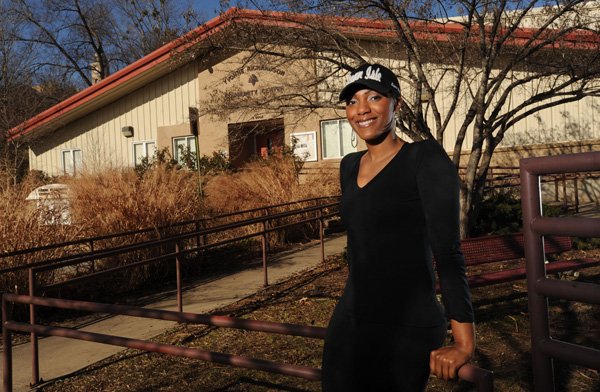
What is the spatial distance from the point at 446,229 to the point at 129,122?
21338 millimetres

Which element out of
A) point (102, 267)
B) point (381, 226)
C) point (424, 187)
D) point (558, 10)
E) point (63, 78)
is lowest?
point (102, 267)

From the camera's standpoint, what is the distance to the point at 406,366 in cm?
194

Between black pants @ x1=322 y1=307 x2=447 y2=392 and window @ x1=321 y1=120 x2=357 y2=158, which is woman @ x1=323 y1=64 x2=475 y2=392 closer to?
black pants @ x1=322 y1=307 x2=447 y2=392

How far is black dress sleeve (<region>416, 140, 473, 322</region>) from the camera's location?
1.85 metres

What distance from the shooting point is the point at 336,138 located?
18.7m

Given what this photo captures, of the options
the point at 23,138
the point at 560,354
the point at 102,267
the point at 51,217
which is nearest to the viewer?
the point at 560,354

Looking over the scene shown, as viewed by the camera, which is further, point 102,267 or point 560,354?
point 102,267

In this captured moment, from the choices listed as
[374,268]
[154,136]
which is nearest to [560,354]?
[374,268]

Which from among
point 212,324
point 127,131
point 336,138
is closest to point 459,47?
point 212,324

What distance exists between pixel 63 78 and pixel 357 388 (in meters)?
41.1

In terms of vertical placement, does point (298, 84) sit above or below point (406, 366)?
above

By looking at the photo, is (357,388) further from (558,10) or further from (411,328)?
(558,10)

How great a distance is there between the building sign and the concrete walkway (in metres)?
8.33

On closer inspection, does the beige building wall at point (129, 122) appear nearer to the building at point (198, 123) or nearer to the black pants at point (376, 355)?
the building at point (198, 123)
